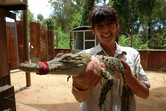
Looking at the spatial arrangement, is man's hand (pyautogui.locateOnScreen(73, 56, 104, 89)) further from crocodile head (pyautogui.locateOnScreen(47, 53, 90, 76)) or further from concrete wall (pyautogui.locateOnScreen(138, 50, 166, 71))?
concrete wall (pyautogui.locateOnScreen(138, 50, 166, 71))

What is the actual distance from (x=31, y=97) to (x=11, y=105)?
193 cm

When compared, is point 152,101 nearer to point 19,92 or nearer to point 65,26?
point 19,92

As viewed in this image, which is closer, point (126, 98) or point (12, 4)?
point (126, 98)

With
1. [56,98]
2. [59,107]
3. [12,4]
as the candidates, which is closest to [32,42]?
[12,4]

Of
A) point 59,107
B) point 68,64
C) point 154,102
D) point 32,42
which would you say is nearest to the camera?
point 68,64

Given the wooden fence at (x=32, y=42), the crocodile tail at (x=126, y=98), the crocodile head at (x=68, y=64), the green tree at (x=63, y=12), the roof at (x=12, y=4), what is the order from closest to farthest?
the crocodile head at (x=68, y=64) < the crocodile tail at (x=126, y=98) < the roof at (x=12, y=4) < the wooden fence at (x=32, y=42) < the green tree at (x=63, y=12)

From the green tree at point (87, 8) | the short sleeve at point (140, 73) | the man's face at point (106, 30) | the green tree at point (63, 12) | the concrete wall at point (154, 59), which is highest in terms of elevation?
the green tree at point (63, 12)

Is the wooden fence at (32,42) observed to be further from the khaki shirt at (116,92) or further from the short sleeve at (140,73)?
the short sleeve at (140,73)

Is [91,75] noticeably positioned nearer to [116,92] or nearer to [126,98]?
[116,92]

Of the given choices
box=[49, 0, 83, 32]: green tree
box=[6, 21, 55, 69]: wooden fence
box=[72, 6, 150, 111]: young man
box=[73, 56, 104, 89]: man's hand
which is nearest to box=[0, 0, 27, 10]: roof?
box=[6, 21, 55, 69]: wooden fence

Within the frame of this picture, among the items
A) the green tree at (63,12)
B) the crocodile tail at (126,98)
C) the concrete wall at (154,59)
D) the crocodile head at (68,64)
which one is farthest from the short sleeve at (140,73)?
the green tree at (63,12)

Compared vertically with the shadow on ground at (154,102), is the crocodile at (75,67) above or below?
above

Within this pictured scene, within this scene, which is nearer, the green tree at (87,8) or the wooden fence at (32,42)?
the wooden fence at (32,42)

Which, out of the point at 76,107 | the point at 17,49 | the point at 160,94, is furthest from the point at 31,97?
the point at 160,94
